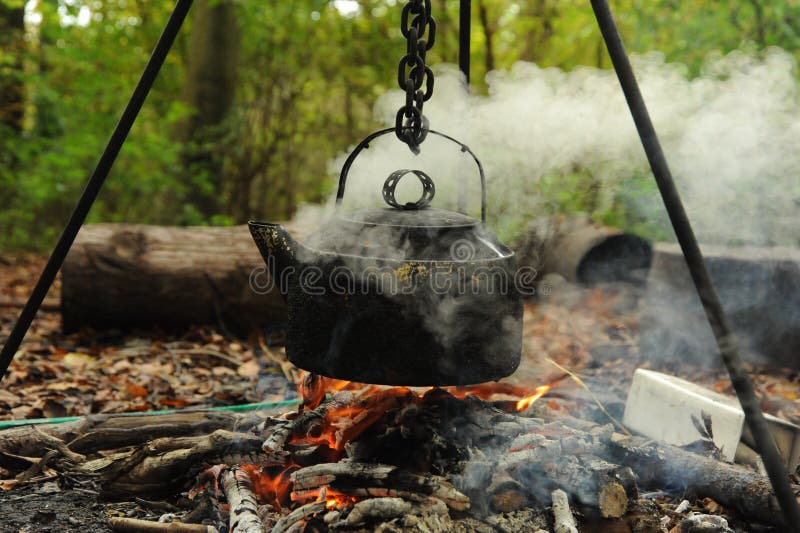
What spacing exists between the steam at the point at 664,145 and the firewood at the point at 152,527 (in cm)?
264

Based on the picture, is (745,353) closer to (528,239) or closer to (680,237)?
(528,239)

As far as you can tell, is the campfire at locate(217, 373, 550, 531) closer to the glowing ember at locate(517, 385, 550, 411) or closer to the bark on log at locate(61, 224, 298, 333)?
the glowing ember at locate(517, 385, 550, 411)

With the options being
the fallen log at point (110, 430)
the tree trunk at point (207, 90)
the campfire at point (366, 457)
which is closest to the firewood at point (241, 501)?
the campfire at point (366, 457)

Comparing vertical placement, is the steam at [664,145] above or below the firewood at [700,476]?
above

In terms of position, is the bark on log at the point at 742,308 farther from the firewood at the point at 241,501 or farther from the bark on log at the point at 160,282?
the firewood at the point at 241,501

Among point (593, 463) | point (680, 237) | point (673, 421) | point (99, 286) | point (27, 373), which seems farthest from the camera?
point (99, 286)

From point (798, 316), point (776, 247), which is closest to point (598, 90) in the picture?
point (776, 247)

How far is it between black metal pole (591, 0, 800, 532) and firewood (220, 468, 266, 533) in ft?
4.98

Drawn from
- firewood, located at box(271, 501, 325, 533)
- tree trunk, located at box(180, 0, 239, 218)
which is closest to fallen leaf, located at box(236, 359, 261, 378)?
firewood, located at box(271, 501, 325, 533)

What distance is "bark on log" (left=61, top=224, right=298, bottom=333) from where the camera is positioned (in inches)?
201

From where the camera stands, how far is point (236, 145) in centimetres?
944

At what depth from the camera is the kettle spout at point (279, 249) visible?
8.20 feet

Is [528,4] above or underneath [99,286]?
above

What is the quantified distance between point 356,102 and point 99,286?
19.5 ft
